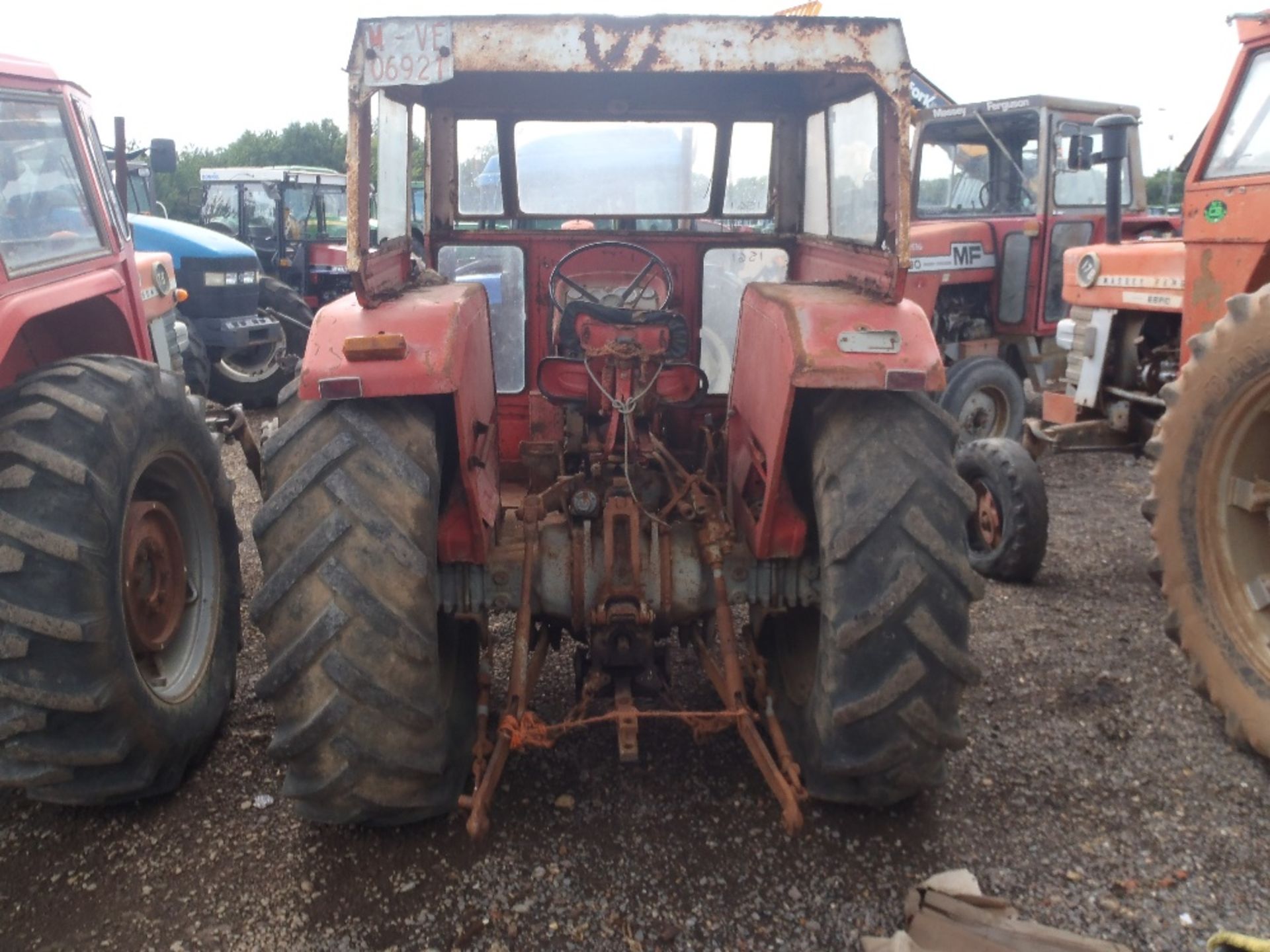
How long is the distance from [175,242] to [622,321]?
22.6 ft

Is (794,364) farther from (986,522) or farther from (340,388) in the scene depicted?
(986,522)

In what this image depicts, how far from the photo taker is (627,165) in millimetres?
3746

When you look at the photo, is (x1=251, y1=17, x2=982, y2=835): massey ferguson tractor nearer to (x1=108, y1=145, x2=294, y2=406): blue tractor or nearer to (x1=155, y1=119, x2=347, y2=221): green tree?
(x1=108, y1=145, x2=294, y2=406): blue tractor

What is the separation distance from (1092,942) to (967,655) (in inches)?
26.0

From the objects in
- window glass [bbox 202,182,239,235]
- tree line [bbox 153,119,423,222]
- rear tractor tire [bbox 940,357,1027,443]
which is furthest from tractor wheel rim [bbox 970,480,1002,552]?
tree line [bbox 153,119,423,222]

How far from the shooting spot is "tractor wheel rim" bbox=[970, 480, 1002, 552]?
4.70 meters

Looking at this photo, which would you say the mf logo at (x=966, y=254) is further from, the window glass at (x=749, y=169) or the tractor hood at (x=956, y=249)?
the window glass at (x=749, y=169)

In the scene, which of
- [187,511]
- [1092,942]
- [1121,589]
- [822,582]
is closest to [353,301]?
[187,511]

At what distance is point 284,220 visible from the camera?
Answer: 12.1 metres

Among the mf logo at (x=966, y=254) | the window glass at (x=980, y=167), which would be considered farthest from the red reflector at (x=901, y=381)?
the window glass at (x=980, y=167)

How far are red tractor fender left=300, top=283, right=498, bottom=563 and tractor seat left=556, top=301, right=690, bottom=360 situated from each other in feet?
1.01

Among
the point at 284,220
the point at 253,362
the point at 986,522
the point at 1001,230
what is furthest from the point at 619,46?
the point at 284,220

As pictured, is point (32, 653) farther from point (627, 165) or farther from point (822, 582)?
point (627, 165)

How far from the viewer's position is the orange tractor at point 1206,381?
11.0 ft
